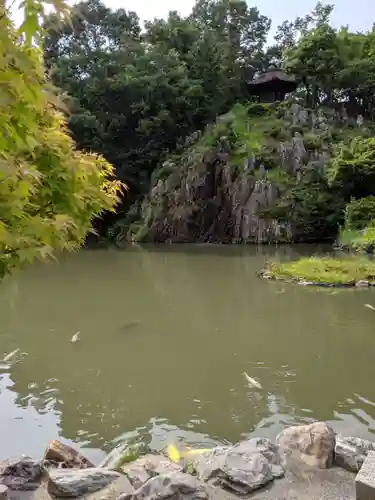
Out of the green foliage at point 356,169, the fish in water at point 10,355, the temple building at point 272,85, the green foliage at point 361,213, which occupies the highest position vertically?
the temple building at point 272,85

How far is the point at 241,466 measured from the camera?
4262 millimetres

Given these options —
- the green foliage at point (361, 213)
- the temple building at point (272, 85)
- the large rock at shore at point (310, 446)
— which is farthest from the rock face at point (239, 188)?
the large rock at shore at point (310, 446)

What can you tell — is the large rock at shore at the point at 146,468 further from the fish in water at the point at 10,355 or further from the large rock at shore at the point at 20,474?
the fish in water at the point at 10,355

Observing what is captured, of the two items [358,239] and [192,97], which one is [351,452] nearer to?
[358,239]

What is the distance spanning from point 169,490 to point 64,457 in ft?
3.86

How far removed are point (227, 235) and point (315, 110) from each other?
10376 mm

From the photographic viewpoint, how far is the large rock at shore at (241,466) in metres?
4.13

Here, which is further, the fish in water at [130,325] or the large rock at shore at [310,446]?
the fish in water at [130,325]

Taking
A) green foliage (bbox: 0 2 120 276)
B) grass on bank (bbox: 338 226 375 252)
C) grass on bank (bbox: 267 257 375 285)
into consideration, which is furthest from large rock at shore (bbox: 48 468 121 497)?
grass on bank (bbox: 338 226 375 252)

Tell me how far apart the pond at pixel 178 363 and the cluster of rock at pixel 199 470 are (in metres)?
0.67

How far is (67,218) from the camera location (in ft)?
9.94

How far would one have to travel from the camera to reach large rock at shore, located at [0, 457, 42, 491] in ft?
13.4

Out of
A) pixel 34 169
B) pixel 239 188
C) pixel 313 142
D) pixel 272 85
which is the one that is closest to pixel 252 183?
pixel 239 188

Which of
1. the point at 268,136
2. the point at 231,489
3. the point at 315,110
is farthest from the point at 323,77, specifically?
the point at 231,489
